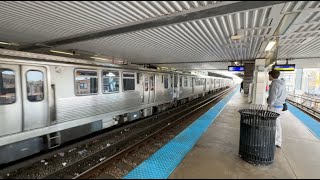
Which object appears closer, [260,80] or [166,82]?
[260,80]

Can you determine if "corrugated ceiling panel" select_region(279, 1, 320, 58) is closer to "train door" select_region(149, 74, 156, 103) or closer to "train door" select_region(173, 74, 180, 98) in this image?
"train door" select_region(149, 74, 156, 103)

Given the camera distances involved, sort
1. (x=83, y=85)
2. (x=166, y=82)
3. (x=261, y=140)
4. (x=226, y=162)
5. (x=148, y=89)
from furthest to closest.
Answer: (x=166, y=82) < (x=148, y=89) < (x=83, y=85) < (x=226, y=162) < (x=261, y=140)

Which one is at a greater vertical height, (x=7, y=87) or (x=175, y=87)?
(x=7, y=87)

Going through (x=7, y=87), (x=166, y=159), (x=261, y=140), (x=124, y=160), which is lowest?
(x=124, y=160)

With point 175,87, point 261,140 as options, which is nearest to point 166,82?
point 175,87

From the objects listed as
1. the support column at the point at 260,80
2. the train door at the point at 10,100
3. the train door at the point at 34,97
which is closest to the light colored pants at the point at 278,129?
the train door at the point at 34,97

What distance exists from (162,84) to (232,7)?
833 cm

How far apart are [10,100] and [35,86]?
677 mm

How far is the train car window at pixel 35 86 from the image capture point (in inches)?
196

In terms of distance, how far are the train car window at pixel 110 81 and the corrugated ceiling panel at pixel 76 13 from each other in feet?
7.54

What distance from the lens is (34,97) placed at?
5086mm

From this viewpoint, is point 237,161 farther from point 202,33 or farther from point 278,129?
point 202,33

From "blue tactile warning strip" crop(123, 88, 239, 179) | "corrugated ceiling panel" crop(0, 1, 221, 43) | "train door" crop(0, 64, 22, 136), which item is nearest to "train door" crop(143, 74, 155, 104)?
"blue tactile warning strip" crop(123, 88, 239, 179)

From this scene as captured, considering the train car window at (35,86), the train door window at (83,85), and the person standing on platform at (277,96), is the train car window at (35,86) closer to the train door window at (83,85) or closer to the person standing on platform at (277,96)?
the train door window at (83,85)
